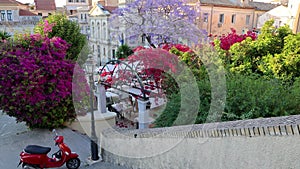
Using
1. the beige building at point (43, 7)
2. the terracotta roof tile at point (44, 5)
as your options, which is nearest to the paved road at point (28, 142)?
the beige building at point (43, 7)

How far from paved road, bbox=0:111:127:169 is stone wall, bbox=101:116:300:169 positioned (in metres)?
1.08

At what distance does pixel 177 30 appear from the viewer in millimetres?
13844

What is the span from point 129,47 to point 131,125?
39.9 ft

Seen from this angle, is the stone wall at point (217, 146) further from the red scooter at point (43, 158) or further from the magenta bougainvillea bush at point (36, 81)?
the magenta bougainvillea bush at point (36, 81)

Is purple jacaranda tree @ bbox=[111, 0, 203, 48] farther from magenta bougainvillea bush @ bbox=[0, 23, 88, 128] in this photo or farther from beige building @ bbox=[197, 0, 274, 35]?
magenta bougainvillea bush @ bbox=[0, 23, 88, 128]

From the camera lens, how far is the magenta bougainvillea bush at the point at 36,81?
6.12m

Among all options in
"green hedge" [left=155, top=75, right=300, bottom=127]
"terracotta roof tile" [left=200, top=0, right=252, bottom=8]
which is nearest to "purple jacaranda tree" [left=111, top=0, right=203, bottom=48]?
"terracotta roof tile" [left=200, top=0, right=252, bottom=8]

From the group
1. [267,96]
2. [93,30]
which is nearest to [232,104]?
[267,96]

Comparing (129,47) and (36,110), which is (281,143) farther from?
(129,47)

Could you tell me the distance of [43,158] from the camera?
15.7 ft

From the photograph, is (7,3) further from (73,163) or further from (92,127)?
(73,163)

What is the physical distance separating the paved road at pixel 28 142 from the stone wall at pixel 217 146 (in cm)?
108

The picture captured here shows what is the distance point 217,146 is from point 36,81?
16.9ft

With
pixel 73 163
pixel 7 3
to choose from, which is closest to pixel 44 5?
pixel 7 3
